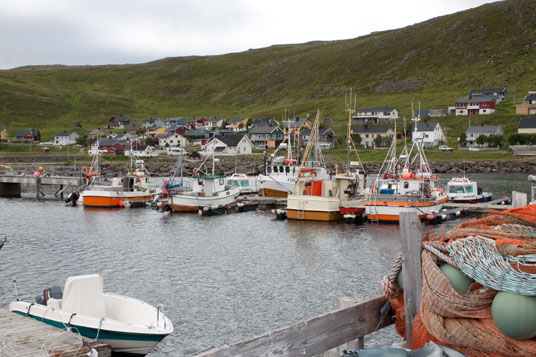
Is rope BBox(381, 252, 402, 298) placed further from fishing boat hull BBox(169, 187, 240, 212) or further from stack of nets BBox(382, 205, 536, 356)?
fishing boat hull BBox(169, 187, 240, 212)

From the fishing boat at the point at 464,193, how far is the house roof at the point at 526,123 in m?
72.9

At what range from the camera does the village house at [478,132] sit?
366 feet

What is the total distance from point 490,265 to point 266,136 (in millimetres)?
135503

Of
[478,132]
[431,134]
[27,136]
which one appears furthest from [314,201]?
[27,136]

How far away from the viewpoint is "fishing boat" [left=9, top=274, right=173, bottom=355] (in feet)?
42.1

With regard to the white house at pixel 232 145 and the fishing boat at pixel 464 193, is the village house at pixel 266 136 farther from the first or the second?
the fishing boat at pixel 464 193

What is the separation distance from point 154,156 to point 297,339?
121 meters

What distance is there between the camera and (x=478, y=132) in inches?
4405

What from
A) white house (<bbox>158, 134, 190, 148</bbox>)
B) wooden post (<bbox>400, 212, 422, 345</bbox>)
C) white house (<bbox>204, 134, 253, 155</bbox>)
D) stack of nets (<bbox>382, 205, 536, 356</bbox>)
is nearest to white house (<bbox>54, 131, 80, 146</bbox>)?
white house (<bbox>158, 134, 190, 148</bbox>)

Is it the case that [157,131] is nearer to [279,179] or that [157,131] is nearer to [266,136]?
[266,136]

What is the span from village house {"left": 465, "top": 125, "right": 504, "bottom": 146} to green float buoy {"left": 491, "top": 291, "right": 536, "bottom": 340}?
11343 cm

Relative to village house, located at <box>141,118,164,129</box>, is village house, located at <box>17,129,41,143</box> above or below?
below

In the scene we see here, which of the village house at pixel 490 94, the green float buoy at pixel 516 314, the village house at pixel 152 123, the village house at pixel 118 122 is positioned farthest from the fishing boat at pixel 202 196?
the village house at pixel 118 122

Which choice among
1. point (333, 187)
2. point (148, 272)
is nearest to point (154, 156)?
point (333, 187)
